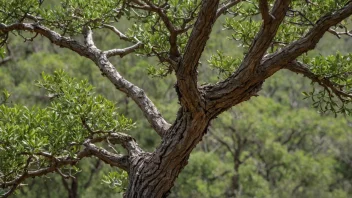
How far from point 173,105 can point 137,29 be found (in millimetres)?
9474

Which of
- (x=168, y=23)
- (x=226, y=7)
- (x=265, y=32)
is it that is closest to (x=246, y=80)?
(x=265, y=32)

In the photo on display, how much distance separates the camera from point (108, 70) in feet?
11.7

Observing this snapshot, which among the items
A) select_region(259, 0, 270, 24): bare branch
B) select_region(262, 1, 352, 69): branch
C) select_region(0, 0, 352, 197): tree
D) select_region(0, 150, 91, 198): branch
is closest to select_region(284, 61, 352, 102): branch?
select_region(0, 0, 352, 197): tree

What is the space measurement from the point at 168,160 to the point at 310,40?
1.11m

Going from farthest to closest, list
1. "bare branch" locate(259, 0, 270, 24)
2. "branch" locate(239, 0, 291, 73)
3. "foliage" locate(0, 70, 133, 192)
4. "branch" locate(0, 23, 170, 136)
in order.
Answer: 1. "branch" locate(0, 23, 170, 136)
2. "foliage" locate(0, 70, 133, 192)
3. "branch" locate(239, 0, 291, 73)
4. "bare branch" locate(259, 0, 270, 24)

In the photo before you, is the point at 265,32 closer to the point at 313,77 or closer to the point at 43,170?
the point at 313,77

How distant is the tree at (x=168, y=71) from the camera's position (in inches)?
101

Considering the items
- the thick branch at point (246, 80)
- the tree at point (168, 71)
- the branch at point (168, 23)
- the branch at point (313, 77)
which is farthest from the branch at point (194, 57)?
the branch at point (313, 77)

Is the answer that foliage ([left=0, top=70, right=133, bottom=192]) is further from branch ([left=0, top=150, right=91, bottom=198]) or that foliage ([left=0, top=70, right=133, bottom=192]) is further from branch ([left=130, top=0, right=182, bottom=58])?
branch ([left=130, top=0, right=182, bottom=58])

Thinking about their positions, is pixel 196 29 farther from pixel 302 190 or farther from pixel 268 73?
pixel 302 190

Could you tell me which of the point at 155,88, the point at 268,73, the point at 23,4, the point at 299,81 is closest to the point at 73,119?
the point at 23,4

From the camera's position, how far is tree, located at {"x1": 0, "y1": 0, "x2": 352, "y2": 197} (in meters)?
2.58

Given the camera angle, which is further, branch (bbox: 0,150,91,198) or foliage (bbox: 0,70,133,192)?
branch (bbox: 0,150,91,198)

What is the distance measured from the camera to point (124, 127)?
10.4 feet
